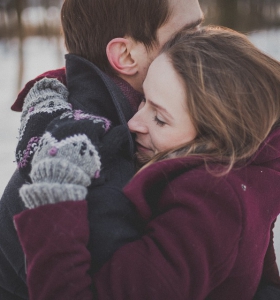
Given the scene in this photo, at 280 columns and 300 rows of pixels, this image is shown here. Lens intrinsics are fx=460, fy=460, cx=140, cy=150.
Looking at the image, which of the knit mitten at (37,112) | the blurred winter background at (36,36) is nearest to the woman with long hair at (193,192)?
the knit mitten at (37,112)

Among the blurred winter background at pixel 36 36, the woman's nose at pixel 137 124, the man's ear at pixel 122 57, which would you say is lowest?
the blurred winter background at pixel 36 36

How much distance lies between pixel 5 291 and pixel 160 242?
0.57 metres

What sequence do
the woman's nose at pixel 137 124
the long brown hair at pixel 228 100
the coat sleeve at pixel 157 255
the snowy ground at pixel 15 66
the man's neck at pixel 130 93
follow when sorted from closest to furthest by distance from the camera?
1. the coat sleeve at pixel 157 255
2. the long brown hair at pixel 228 100
3. the woman's nose at pixel 137 124
4. the man's neck at pixel 130 93
5. the snowy ground at pixel 15 66

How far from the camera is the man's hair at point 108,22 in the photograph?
5.16ft

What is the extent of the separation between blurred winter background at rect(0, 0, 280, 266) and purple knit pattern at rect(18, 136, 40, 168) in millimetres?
1596

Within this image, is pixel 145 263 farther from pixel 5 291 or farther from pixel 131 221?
pixel 5 291

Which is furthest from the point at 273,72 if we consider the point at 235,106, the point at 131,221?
the point at 131,221

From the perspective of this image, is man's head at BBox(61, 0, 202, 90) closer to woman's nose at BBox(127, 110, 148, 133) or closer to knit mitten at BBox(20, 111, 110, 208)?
woman's nose at BBox(127, 110, 148, 133)

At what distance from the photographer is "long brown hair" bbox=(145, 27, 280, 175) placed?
50.0 inches

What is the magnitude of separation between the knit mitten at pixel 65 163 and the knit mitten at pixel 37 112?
10 cm

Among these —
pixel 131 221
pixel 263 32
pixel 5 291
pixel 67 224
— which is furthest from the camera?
pixel 263 32

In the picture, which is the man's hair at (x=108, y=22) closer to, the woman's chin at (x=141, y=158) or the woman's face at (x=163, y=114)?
the woman's face at (x=163, y=114)

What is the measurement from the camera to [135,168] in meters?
1.43

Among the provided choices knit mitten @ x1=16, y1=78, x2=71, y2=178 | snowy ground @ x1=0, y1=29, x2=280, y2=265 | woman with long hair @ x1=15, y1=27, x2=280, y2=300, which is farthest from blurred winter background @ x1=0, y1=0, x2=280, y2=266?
knit mitten @ x1=16, y1=78, x2=71, y2=178
